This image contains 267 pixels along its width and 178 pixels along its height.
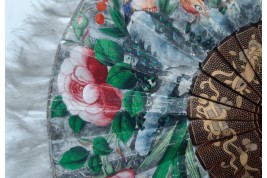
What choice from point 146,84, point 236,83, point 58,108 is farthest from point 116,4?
point 236,83

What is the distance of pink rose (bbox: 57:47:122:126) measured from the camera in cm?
127

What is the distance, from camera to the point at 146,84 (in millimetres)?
1333

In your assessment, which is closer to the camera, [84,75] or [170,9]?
[84,75]

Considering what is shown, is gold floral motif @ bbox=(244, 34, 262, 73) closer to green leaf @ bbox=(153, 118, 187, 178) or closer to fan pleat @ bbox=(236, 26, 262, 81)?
fan pleat @ bbox=(236, 26, 262, 81)

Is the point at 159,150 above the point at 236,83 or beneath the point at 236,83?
beneath

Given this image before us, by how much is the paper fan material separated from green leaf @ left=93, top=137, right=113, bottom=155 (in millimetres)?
288

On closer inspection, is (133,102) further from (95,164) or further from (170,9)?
(170,9)

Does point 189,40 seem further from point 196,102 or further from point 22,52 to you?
point 22,52

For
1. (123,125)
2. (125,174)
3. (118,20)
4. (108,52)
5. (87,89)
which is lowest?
(125,174)

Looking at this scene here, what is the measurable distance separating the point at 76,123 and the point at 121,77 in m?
0.20

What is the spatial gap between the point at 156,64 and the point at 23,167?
518 mm

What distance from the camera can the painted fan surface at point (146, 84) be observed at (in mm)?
1279

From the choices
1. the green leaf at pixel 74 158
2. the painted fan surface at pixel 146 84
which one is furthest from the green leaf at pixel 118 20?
the green leaf at pixel 74 158
